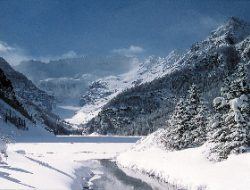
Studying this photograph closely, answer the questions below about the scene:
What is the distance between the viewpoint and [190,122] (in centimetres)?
5747

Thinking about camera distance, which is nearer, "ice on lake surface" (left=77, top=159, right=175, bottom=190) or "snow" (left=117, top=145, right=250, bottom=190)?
"snow" (left=117, top=145, right=250, bottom=190)

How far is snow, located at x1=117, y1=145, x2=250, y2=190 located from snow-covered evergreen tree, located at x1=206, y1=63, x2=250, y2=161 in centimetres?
124

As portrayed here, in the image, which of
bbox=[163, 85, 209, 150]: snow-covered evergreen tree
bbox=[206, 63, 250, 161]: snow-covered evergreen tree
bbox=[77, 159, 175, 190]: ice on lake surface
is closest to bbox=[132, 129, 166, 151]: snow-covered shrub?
bbox=[163, 85, 209, 150]: snow-covered evergreen tree

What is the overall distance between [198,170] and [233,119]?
563 centimetres

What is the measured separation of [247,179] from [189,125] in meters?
26.6

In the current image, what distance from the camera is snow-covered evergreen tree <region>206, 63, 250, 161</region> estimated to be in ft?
126

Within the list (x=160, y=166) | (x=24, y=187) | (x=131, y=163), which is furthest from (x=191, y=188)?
(x=131, y=163)

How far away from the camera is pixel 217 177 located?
34.5 metres

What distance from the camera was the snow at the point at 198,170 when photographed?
32438 millimetres

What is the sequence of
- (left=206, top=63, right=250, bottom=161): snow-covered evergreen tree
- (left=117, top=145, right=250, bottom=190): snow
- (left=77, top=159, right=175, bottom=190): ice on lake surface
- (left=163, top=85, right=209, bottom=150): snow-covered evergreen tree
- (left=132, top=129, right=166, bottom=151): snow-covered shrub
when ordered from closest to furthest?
(left=117, top=145, right=250, bottom=190): snow
(left=206, top=63, right=250, bottom=161): snow-covered evergreen tree
(left=77, top=159, right=175, bottom=190): ice on lake surface
(left=163, top=85, right=209, bottom=150): snow-covered evergreen tree
(left=132, top=129, right=166, bottom=151): snow-covered shrub

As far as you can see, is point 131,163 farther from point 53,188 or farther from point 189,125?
point 53,188

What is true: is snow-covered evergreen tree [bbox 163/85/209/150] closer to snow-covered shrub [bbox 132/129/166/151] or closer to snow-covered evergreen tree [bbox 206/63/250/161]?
snow-covered shrub [bbox 132/129/166/151]

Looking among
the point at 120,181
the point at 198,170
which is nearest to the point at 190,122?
the point at 120,181

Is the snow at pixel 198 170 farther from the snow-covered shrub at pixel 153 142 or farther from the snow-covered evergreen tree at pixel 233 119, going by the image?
the snow-covered shrub at pixel 153 142
